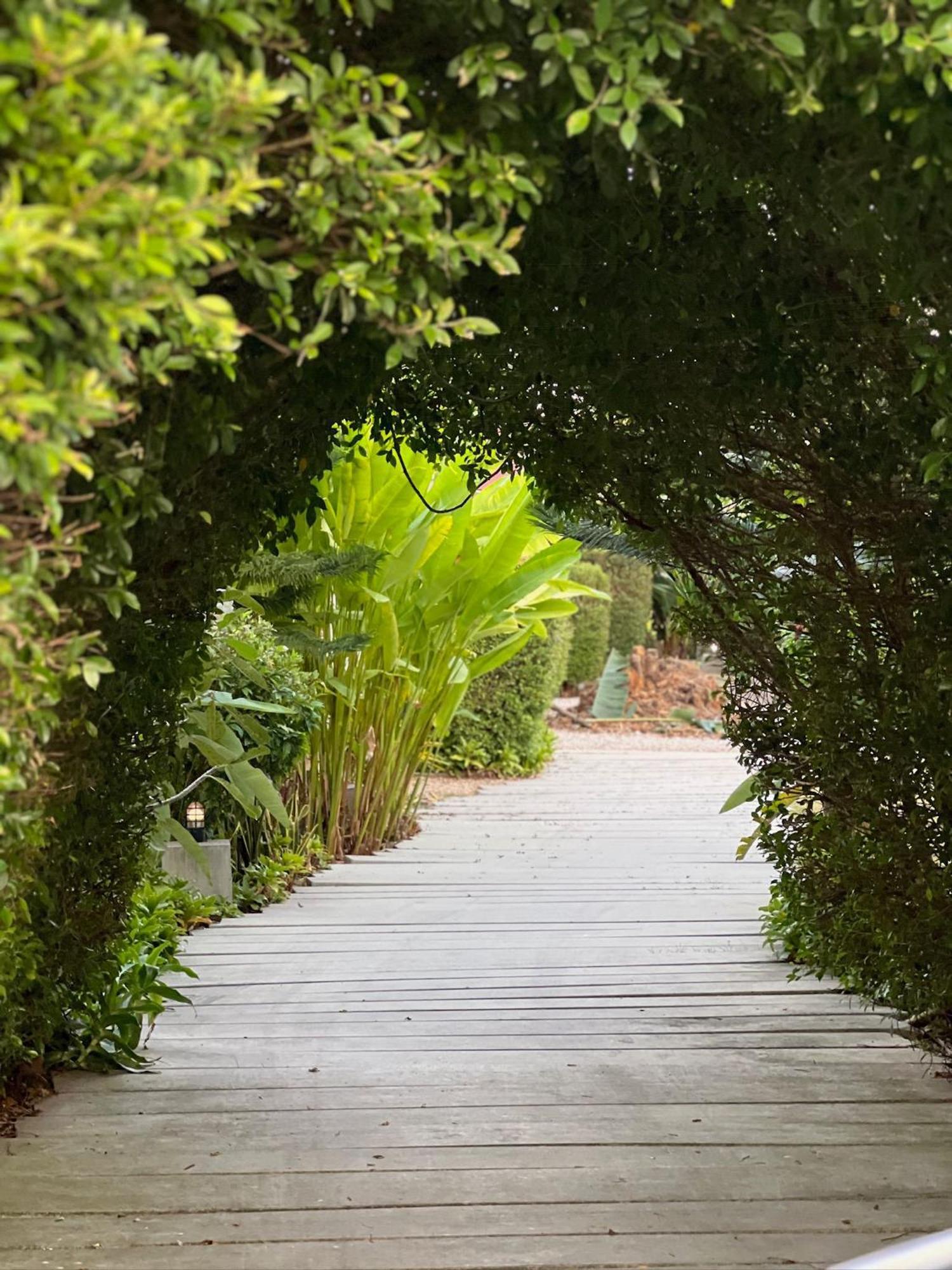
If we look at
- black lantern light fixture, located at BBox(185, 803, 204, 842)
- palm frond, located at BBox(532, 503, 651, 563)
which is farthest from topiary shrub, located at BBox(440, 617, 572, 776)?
black lantern light fixture, located at BBox(185, 803, 204, 842)

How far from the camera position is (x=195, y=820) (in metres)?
6.80

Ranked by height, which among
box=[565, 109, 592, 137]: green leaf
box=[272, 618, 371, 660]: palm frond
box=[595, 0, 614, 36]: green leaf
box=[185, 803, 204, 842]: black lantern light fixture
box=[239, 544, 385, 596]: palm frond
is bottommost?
box=[185, 803, 204, 842]: black lantern light fixture

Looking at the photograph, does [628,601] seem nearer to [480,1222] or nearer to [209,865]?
[209,865]

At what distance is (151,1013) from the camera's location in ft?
13.2

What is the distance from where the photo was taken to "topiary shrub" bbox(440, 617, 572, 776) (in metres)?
12.4

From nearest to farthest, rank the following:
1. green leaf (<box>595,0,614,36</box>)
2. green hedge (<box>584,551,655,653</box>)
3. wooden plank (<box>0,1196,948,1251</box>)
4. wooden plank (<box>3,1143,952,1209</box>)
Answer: green leaf (<box>595,0,614,36</box>), wooden plank (<box>0,1196,948,1251</box>), wooden plank (<box>3,1143,952,1209</box>), green hedge (<box>584,551,655,653</box>)

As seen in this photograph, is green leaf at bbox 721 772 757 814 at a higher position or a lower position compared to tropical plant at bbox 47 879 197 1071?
higher

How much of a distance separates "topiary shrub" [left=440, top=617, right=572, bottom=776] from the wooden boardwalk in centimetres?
→ 607

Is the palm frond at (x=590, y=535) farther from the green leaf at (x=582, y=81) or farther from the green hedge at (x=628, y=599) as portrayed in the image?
the green hedge at (x=628, y=599)

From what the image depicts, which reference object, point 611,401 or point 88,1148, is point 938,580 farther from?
point 88,1148

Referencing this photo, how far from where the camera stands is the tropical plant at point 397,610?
24.2ft

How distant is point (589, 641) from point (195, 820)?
1353 cm

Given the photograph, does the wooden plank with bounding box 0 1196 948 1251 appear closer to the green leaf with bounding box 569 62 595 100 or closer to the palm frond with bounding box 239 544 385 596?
the green leaf with bounding box 569 62 595 100

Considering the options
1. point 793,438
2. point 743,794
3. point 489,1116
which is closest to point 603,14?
point 793,438
